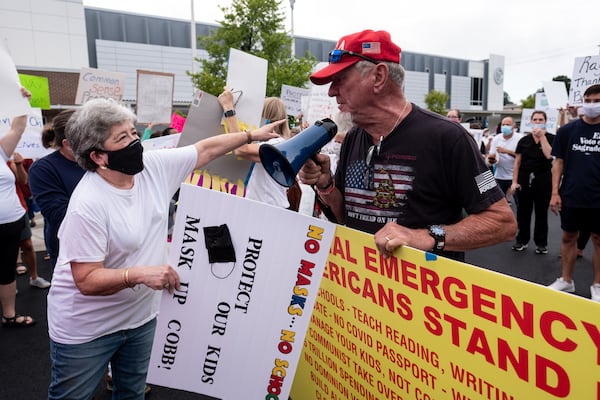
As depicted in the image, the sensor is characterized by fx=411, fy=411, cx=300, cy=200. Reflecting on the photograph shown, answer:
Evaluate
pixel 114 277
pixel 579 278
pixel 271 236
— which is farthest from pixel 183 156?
pixel 579 278

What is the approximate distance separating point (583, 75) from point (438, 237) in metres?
5.83

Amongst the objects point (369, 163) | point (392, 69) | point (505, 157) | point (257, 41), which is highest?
point (257, 41)

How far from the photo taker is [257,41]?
18219 mm


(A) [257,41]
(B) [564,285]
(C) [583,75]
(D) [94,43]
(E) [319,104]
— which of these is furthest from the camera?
(D) [94,43]

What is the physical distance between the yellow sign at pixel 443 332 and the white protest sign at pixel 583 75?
5802mm

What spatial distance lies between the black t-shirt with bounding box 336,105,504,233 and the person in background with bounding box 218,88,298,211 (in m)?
1.10

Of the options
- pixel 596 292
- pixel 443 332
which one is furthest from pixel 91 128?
pixel 596 292

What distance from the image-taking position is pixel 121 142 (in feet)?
6.07

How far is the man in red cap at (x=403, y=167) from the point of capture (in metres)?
1.52

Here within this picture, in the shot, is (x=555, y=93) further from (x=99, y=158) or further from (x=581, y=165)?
(x=99, y=158)

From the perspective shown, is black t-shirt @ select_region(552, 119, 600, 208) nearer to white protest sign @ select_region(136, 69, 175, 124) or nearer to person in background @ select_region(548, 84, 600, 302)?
person in background @ select_region(548, 84, 600, 302)

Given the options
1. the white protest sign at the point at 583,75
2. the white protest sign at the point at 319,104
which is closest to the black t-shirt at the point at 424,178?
the white protest sign at the point at 319,104

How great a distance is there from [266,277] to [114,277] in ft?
2.05

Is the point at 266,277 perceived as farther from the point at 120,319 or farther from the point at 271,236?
the point at 120,319
